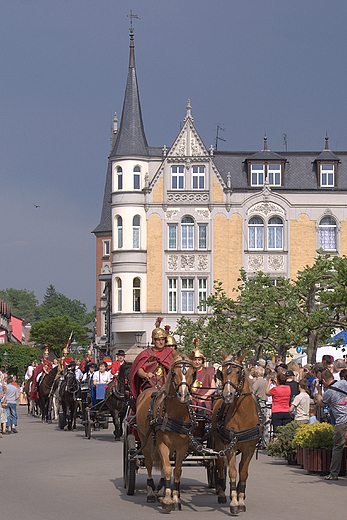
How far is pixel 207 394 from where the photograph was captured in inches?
487

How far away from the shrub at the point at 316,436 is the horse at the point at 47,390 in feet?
52.7

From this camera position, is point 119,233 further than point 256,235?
Yes

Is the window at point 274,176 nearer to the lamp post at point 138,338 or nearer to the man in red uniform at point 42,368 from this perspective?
the lamp post at point 138,338

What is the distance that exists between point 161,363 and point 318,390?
555cm

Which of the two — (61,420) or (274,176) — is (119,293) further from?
(61,420)

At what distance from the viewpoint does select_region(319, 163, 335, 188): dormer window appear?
190 feet

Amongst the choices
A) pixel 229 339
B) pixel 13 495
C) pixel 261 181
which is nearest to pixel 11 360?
pixel 261 181

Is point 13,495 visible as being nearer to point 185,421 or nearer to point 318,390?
point 185,421

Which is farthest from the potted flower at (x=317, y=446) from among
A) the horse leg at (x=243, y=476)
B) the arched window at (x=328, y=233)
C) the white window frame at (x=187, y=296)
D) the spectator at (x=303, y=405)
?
the arched window at (x=328, y=233)

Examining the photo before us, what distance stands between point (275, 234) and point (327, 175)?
5715mm

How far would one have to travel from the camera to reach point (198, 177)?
56.5 metres

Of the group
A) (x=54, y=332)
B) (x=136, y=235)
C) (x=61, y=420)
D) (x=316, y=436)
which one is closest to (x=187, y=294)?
(x=136, y=235)

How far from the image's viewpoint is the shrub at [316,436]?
1432 cm

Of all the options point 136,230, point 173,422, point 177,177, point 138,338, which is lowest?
point 173,422
